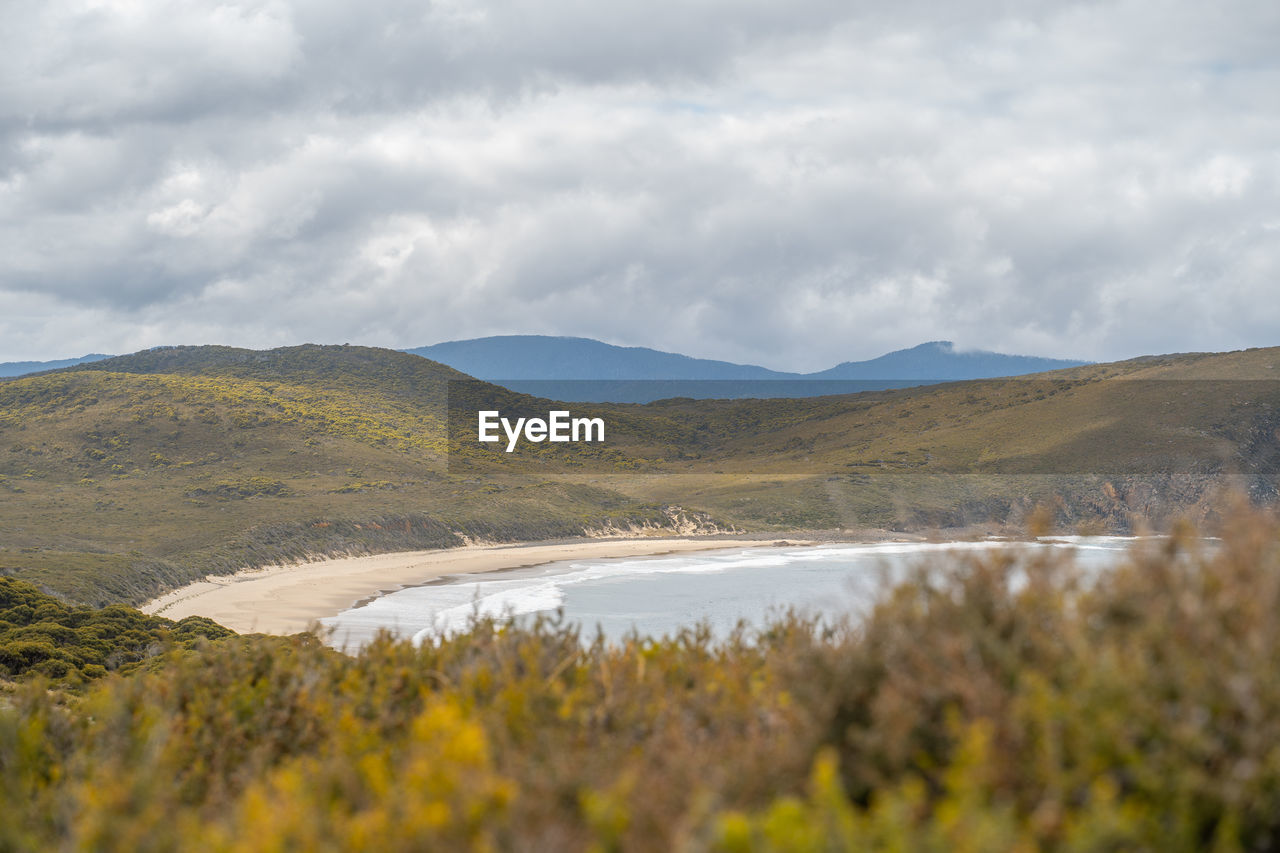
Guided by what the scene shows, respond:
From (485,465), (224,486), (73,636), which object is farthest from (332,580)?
(485,465)

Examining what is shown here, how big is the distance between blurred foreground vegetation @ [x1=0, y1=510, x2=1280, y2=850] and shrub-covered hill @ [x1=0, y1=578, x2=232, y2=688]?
711 cm

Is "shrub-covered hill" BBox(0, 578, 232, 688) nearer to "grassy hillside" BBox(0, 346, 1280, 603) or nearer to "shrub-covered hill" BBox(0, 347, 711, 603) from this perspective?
"shrub-covered hill" BBox(0, 347, 711, 603)

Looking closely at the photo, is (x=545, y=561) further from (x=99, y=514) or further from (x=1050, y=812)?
(x=1050, y=812)

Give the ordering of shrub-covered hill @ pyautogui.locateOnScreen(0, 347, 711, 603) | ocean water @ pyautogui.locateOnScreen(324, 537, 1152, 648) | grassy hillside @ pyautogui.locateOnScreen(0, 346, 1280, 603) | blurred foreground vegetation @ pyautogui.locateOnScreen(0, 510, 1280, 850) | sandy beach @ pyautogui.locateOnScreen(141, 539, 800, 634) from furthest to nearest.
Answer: grassy hillside @ pyautogui.locateOnScreen(0, 346, 1280, 603) < shrub-covered hill @ pyautogui.locateOnScreen(0, 347, 711, 603) < sandy beach @ pyautogui.locateOnScreen(141, 539, 800, 634) < ocean water @ pyautogui.locateOnScreen(324, 537, 1152, 648) < blurred foreground vegetation @ pyautogui.locateOnScreen(0, 510, 1280, 850)

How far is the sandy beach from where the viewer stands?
24.0 meters

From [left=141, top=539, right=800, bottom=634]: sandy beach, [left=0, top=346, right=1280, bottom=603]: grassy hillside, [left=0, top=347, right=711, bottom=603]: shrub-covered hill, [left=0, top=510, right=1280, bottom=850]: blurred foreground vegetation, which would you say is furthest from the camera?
[left=0, top=346, right=1280, bottom=603]: grassy hillside

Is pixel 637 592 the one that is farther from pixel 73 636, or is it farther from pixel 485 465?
pixel 485 465

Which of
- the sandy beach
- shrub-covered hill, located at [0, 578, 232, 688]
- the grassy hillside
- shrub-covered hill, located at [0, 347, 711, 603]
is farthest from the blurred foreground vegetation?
the grassy hillside

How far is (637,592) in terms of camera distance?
92.8 ft

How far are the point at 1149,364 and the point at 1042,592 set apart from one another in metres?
97.5

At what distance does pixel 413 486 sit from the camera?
5516 cm

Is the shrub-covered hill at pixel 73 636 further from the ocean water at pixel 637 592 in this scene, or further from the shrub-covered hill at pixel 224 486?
the shrub-covered hill at pixel 224 486

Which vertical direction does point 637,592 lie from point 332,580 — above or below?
below

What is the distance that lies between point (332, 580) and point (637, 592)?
1067 cm
